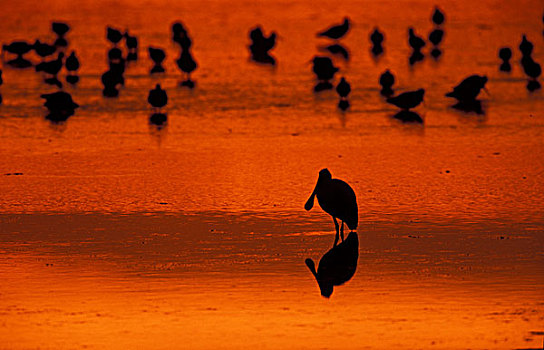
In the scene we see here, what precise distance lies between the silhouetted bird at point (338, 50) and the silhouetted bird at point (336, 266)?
76.5 ft

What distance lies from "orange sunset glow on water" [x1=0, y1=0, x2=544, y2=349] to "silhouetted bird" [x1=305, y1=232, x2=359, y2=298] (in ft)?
0.11

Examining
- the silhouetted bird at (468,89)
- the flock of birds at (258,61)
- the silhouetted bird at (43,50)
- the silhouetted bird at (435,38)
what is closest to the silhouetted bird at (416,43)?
the flock of birds at (258,61)

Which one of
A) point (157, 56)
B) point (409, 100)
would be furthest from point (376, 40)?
point (409, 100)

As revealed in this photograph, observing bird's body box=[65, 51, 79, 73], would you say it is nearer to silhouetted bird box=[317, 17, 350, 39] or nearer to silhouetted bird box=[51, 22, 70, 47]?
silhouetted bird box=[51, 22, 70, 47]

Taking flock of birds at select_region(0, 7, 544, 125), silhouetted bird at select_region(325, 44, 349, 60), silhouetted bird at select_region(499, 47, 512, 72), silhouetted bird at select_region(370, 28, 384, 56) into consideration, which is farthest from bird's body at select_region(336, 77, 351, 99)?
silhouetted bird at select_region(370, 28, 384, 56)

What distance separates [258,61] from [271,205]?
19.6 metres

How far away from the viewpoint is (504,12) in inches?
2158

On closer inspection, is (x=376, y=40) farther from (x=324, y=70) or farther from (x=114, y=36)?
(x=324, y=70)

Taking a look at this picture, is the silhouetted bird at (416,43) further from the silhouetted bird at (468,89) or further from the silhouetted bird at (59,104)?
the silhouetted bird at (59,104)

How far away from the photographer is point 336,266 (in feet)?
40.6

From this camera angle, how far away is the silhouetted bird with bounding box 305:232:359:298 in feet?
38.4

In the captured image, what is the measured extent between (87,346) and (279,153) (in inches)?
401

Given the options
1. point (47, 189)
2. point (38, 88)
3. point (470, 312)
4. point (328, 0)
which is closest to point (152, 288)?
point (470, 312)

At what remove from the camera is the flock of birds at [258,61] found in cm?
2422
